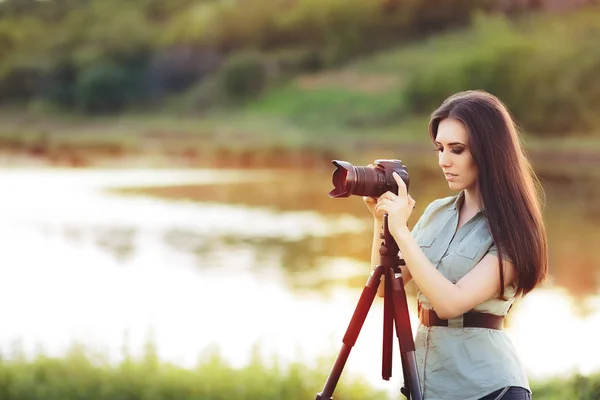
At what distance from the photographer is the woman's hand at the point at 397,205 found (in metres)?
2.34

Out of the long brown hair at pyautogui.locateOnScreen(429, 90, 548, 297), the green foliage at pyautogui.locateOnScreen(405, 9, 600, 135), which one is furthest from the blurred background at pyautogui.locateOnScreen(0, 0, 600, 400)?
the long brown hair at pyautogui.locateOnScreen(429, 90, 548, 297)

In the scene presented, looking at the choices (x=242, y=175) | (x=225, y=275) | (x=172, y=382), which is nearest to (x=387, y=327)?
(x=172, y=382)

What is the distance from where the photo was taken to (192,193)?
22266 mm

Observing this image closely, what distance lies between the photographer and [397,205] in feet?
7.76

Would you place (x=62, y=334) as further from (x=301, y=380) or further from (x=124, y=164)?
(x=124, y=164)

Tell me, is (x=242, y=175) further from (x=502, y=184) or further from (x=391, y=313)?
(x=502, y=184)

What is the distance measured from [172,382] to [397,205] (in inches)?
105

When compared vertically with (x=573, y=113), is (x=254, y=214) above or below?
below

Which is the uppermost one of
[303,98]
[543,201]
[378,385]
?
[303,98]

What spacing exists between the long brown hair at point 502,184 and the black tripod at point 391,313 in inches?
11.2

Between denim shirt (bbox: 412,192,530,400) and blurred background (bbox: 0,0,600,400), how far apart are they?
85.0 inches

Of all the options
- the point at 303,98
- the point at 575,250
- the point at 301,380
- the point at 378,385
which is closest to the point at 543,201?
the point at 301,380

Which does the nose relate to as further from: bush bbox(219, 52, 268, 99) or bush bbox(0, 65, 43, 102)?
bush bbox(0, 65, 43, 102)

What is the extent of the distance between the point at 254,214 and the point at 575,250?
21.1 feet
